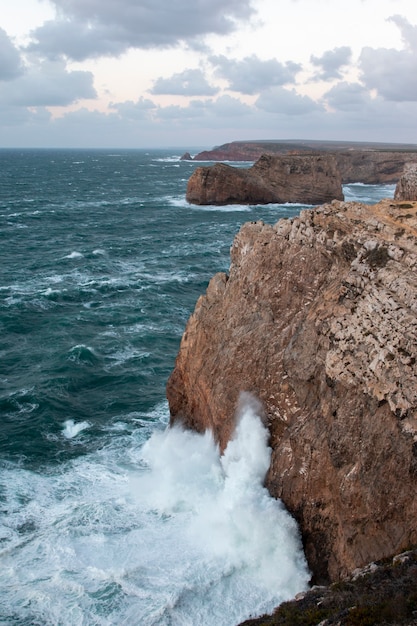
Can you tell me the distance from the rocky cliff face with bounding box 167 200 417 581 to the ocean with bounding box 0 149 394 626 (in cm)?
123

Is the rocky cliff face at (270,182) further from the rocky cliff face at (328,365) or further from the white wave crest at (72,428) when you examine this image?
the rocky cliff face at (328,365)

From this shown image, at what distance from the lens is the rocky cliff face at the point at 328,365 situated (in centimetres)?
1603

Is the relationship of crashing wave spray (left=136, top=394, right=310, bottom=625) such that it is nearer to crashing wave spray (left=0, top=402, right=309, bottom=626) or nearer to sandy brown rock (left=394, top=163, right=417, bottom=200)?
crashing wave spray (left=0, top=402, right=309, bottom=626)

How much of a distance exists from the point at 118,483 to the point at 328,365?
11.2 metres

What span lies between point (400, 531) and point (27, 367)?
83.2 feet

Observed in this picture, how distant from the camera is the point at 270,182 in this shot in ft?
362

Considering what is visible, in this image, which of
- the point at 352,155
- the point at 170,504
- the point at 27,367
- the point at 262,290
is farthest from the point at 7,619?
the point at 352,155

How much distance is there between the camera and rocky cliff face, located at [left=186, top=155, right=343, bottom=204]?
345 ft

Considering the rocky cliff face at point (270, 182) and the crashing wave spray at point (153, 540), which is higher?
the rocky cliff face at point (270, 182)

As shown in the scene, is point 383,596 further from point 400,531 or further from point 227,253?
point 227,253

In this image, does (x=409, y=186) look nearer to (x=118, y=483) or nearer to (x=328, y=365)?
(x=328, y=365)

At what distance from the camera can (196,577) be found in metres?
18.1

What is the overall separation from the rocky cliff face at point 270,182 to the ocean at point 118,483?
56520 millimetres

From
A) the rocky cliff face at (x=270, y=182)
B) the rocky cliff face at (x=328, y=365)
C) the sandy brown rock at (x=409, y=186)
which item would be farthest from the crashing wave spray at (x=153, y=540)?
the rocky cliff face at (x=270, y=182)
